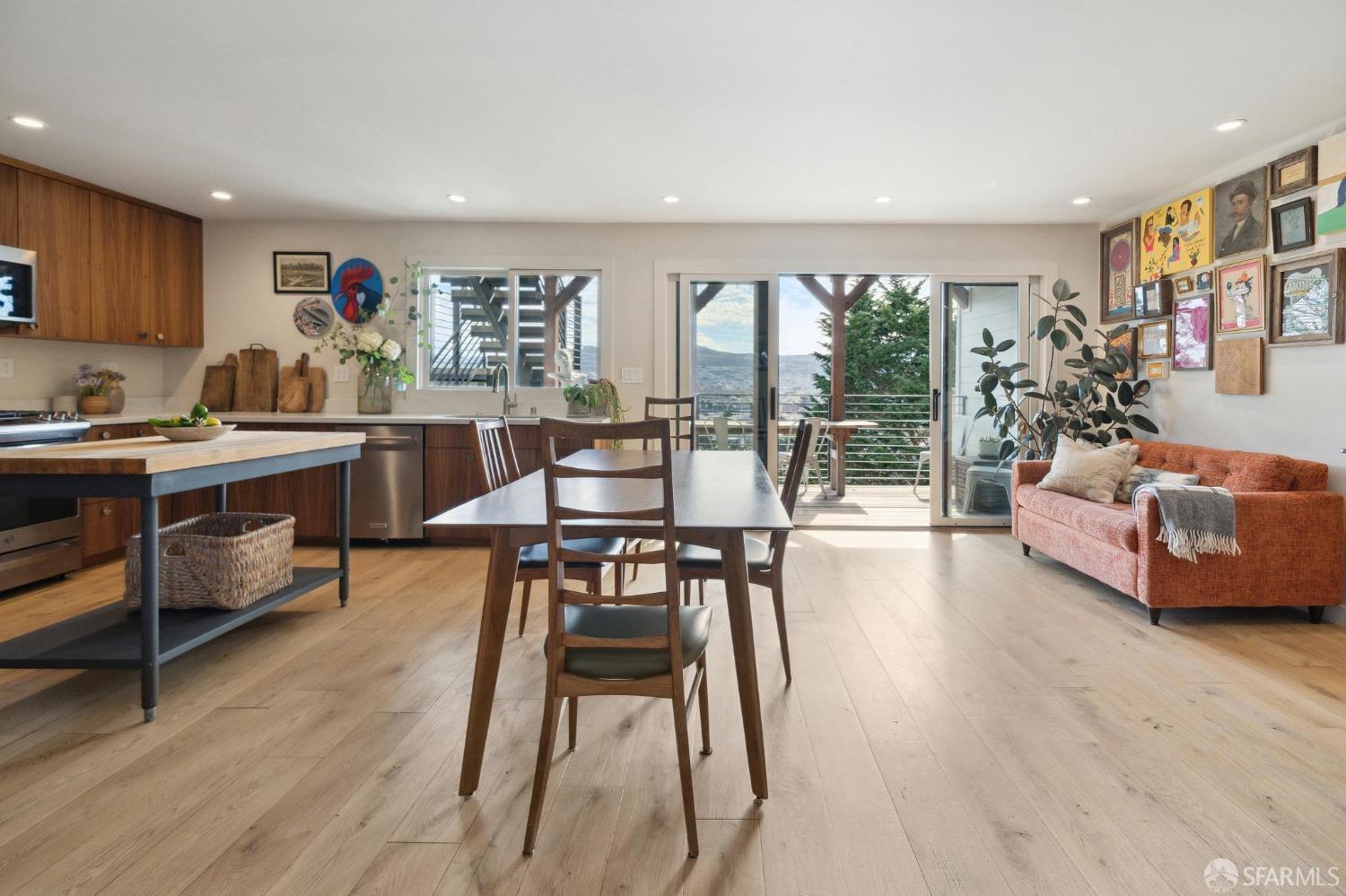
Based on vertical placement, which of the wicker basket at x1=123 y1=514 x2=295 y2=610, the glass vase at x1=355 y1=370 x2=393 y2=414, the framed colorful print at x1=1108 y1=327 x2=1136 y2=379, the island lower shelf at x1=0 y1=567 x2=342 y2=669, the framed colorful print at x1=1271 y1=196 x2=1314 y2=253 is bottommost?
the island lower shelf at x1=0 y1=567 x2=342 y2=669

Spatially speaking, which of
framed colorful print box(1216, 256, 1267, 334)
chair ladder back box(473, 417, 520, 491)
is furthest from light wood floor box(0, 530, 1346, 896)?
framed colorful print box(1216, 256, 1267, 334)

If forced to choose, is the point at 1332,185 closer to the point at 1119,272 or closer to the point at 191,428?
the point at 1119,272

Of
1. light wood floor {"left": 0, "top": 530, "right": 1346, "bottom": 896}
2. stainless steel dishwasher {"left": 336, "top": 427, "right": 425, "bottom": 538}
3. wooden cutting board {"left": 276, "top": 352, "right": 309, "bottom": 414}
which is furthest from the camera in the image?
wooden cutting board {"left": 276, "top": 352, "right": 309, "bottom": 414}

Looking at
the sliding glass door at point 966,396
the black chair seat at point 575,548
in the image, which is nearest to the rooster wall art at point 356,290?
the black chair seat at point 575,548

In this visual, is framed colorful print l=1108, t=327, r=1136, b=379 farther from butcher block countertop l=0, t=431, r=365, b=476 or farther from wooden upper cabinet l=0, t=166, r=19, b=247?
wooden upper cabinet l=0, t=166, r=19, b=247

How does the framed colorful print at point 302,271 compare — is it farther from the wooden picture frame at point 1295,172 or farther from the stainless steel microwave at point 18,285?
the wooden picture frame at point 1295,172

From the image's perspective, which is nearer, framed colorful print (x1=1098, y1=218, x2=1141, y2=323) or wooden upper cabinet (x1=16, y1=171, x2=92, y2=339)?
wooden upper cabinet (x1=16, y1=171, x2=92, y2=339)

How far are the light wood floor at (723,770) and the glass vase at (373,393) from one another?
2.46 m

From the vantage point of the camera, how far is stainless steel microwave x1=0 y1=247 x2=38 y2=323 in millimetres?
3916

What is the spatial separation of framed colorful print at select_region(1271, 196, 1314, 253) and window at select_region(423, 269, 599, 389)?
415cm

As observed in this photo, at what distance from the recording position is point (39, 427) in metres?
3.75

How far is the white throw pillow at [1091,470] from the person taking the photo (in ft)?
13.9

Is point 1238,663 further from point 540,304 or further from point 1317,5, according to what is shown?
point 540,304

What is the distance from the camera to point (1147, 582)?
334 centimetres
